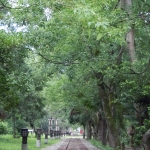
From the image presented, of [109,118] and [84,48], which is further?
[109,118]

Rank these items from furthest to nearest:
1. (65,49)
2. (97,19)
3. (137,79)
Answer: (65,49) → (137,79) → (97,19)

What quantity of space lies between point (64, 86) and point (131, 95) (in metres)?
9.68

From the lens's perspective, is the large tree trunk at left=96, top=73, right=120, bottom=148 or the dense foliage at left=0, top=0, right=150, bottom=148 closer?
the dense foliage at left=0, top=0, right=150, bottom=148

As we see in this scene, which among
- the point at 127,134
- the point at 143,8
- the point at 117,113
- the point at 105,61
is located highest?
the point at 143,8

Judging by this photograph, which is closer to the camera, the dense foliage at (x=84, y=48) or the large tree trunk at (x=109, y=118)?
the dense foliage at (x=84, y=48)

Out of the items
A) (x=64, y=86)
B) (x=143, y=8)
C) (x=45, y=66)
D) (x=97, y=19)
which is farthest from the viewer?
(x=64, y=86)

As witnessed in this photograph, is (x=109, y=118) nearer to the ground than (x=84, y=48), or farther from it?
nearer to the ground

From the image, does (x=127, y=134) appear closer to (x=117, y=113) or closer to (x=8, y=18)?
(x=117, y=113)

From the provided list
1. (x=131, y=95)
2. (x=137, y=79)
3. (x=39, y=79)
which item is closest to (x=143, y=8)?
(x=137, y=79)

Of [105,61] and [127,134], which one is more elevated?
[105,61]

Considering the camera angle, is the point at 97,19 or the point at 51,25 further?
the point at 51,25

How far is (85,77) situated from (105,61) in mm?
4493

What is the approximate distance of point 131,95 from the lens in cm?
1209

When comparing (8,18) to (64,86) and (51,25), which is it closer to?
(51,25)
